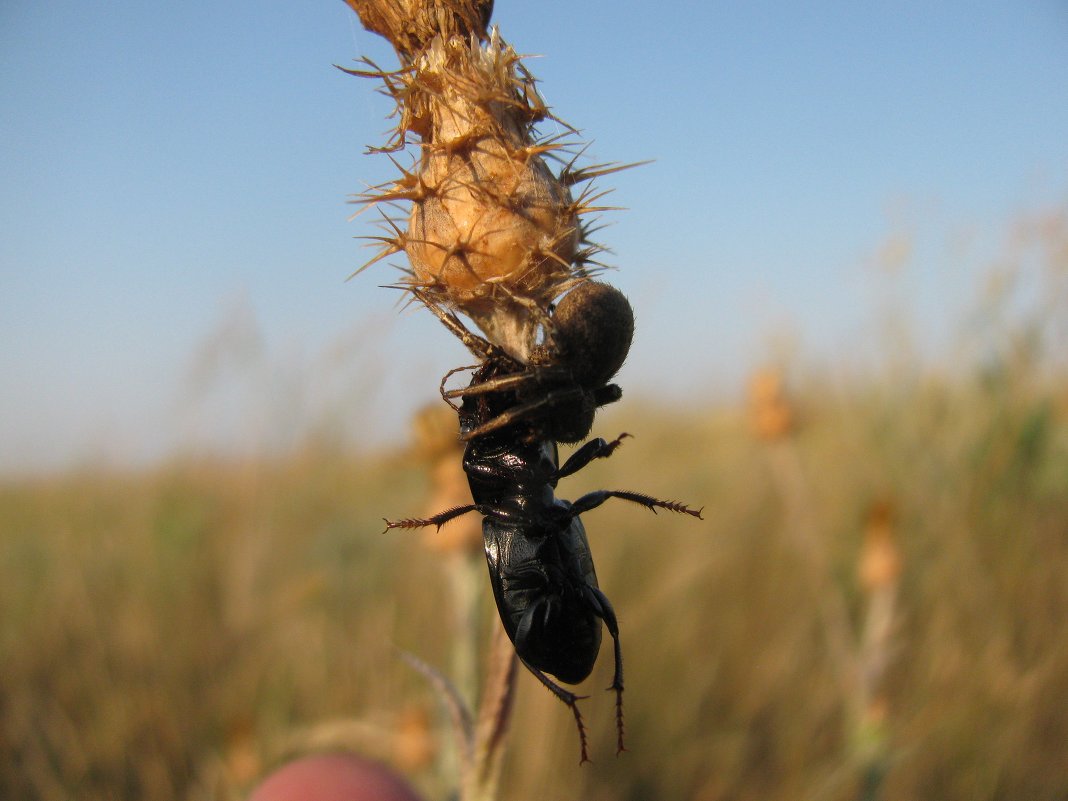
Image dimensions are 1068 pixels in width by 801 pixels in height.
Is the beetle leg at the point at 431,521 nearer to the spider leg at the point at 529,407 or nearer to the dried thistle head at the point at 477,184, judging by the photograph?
the spider leg at the point at 529,407

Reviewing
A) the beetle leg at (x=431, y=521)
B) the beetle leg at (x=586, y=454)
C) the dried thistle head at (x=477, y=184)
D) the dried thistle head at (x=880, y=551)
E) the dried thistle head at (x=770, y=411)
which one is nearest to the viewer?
the dried thistle head at (x=477, y=184)

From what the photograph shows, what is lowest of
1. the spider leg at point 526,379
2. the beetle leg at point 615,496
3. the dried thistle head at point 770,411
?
the beetle leg at point 615,496

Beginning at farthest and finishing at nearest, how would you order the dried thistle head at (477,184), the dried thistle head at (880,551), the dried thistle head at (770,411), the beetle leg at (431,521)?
the dried thistle head at (770,411) → the dried thistle head at (880,551) → the beetle leg at (431,521) → the dried thistle head at (477,184)

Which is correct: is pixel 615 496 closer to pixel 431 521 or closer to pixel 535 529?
pixel 535 529

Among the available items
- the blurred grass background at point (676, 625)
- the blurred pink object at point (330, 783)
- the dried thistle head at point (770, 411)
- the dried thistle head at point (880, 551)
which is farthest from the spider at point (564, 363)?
the dried thistle head at point (770, 411)

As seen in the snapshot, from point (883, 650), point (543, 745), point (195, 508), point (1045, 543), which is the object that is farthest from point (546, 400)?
point (195, 508)

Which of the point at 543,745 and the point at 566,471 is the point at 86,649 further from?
the point at 566,471
